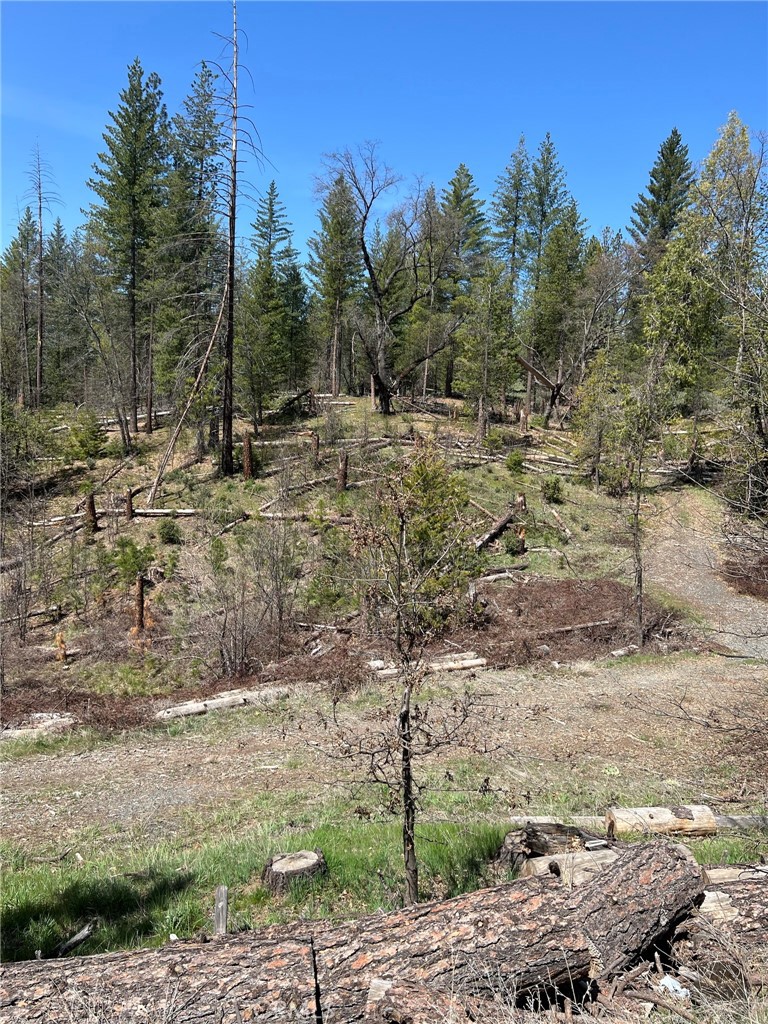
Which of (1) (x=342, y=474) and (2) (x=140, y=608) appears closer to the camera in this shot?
(2) (x=140, y=608)

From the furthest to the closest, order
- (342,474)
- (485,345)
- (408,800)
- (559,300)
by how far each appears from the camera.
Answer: (559,300) < (485,345) < (342,474) < (408,800)

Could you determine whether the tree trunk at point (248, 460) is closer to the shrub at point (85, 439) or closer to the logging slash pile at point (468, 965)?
the shrub at point (85, 439)

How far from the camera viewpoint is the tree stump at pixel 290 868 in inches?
204

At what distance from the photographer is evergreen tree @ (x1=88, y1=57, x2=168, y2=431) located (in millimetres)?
26844

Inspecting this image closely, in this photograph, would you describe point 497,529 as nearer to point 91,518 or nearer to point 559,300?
point 91,518

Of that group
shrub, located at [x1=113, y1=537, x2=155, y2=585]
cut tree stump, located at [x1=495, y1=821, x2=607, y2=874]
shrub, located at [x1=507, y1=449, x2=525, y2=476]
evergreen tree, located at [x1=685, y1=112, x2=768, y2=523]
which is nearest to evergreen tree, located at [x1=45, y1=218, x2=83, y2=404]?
shrub, located at [x1=113, y1=537, x2=155, y2=585]

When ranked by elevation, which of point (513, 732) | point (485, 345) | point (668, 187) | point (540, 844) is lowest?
point (513, 732)

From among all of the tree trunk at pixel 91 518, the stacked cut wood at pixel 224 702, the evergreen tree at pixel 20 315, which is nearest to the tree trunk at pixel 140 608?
the stacked cut wood at pixel 224 702

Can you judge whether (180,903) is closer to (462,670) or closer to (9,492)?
(462,670)

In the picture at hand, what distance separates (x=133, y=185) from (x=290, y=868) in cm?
2965

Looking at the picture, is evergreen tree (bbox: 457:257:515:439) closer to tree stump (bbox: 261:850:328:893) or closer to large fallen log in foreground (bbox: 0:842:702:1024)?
tree stump (bbox: 261:850:328:893)

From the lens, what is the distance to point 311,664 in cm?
1284

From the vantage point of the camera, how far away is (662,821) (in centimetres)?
627

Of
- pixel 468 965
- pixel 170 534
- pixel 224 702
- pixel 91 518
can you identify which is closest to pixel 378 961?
pixel 468 965
